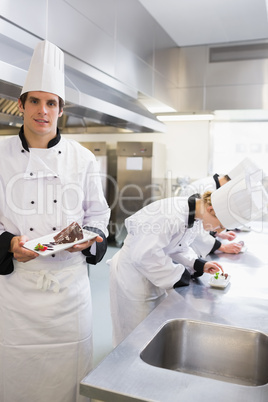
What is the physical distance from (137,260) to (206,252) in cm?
78

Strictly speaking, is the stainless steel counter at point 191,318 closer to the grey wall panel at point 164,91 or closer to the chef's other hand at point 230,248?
the chef's other hand at point 230,248

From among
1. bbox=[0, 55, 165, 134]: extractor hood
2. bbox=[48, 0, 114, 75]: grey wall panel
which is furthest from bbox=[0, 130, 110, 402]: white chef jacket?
bbox=[48, 0, 114, 75]: grey wall panel

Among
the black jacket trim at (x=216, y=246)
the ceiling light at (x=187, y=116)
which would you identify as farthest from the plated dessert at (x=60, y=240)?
the ceiling light at (x=187, y=116)

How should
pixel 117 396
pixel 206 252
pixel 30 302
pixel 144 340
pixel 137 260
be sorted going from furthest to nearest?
pixel 206 252
pixel 137 260
pixel 30 302
pixel 144 340
pixel 117 396

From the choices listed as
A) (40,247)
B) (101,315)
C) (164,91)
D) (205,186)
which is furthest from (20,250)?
(164,91)

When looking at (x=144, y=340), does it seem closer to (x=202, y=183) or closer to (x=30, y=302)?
(x=30, y=302)

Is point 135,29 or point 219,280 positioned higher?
point 135,29

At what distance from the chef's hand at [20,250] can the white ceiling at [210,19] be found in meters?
3.12

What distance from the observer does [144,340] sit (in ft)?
3.99

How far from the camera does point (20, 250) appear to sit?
1.41m

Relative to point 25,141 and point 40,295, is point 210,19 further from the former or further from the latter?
point 40,295

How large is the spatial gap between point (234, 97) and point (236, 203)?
382cm

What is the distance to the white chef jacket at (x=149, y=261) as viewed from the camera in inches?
69.4

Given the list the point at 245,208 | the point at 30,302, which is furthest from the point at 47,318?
the point at 245,208
